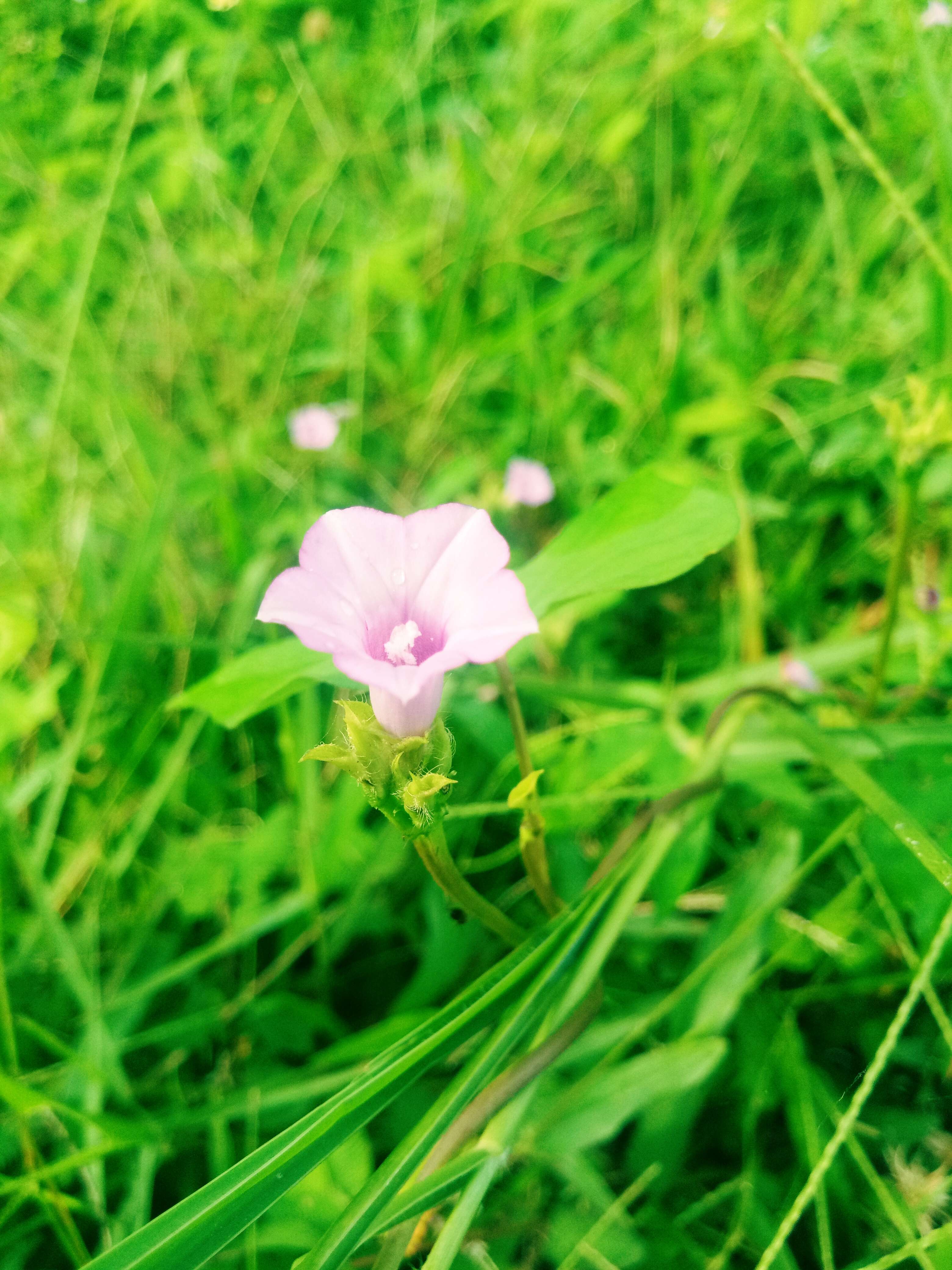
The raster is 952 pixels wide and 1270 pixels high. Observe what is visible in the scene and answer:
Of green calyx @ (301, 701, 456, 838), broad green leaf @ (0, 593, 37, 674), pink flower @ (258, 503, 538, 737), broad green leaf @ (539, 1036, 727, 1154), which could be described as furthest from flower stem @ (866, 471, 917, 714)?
broad green leaf @ (0, 593, 37, 674)

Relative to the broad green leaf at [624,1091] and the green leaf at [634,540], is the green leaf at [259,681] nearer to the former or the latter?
the green leaf at [634,540]

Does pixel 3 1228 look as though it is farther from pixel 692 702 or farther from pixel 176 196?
pixel 176 196

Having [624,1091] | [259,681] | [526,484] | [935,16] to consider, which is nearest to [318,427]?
[526,484]

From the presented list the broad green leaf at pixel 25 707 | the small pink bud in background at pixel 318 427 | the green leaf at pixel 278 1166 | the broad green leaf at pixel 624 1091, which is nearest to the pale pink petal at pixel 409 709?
the green leaf at pixel 278 1166

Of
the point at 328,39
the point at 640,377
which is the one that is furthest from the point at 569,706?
the point at 328,39

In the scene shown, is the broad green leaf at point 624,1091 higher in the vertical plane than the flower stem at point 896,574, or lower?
lower

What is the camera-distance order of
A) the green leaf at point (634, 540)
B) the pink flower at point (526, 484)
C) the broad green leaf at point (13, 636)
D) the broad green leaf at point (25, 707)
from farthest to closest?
the pink flower at point (526, 484)
the broad green leaf at point (25, 707)
the broad green leaf at point (13, 636)
the green leaf at point (634, 540)
